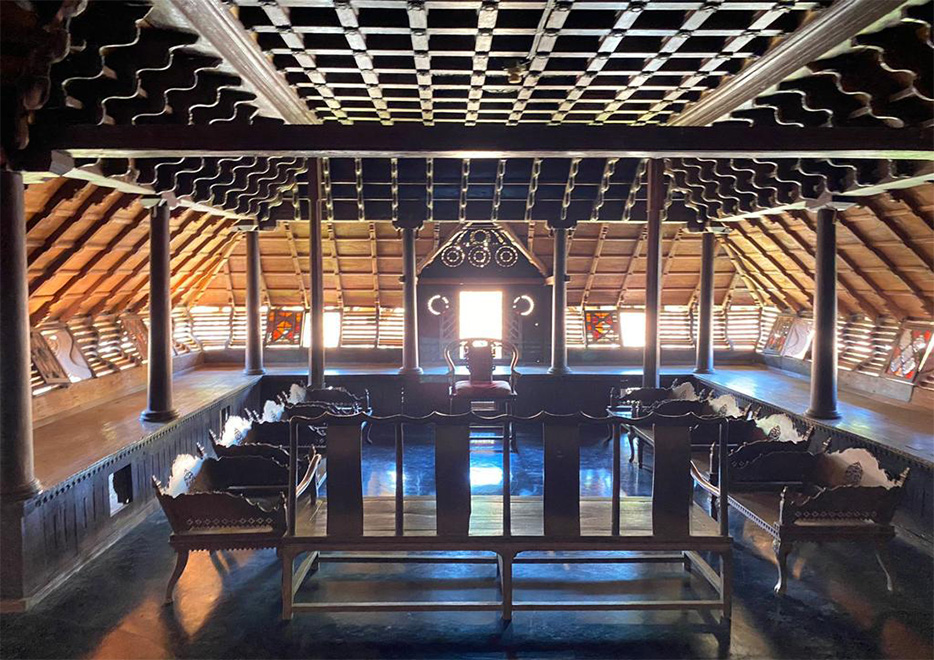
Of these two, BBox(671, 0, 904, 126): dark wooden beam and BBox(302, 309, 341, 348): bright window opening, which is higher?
BBox(671, 0, 904, 126): dark wooden beam

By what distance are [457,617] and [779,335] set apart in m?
9.82

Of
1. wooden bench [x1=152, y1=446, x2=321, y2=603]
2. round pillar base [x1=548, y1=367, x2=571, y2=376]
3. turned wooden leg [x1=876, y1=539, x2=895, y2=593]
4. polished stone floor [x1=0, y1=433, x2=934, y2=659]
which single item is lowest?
polished stone floor [x1=0, y1=433, x2=934, y2=659]

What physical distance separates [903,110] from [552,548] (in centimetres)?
417

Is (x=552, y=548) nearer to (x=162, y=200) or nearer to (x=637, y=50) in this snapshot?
(x=637, y=50)

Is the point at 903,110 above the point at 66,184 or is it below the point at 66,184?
above

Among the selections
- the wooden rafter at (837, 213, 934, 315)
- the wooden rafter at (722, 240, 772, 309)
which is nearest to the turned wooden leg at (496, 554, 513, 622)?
the wooden rafter at (837, 213, 934, 315)

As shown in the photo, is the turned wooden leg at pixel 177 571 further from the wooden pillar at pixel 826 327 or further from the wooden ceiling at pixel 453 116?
the wooden pillar at pixel 826 327

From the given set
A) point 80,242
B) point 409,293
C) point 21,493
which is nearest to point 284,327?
point 409,293

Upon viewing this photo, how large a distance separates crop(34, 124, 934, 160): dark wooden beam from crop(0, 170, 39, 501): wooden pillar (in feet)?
1.87

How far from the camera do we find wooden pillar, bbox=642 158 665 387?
340 inches

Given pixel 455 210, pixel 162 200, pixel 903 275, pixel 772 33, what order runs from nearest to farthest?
1. pixel 772 33
2. pixel 162 200
3. pixel 903 275
4. pixel 455 210

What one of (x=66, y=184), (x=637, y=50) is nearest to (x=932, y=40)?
(x=637, y=50)

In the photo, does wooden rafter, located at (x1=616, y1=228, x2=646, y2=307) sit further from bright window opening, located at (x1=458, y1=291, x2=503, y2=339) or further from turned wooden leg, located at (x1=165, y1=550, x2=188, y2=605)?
turned wooden leg, located at (x1=165, y1=550, x2=188, y2=605)

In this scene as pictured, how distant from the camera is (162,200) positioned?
697 cm
